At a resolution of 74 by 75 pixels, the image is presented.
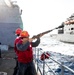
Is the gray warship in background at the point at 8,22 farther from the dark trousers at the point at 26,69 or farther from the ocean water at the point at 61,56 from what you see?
the dark trousers at the point at 26,69

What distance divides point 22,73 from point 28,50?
0.63 metres

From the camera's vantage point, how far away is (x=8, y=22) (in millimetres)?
17984

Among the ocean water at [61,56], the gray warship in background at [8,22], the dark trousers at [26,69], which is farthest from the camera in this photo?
the gray warship in background at [8,22]

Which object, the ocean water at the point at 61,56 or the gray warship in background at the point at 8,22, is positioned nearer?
the ocean water at the point at 61,56

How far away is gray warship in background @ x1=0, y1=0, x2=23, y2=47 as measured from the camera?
17.7 m

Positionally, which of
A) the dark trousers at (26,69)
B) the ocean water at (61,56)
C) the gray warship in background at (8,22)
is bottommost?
the ocean water at (61,56)

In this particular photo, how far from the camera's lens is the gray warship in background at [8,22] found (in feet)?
58.1

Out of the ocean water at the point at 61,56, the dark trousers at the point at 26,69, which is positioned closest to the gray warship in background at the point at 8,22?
the ocean water at the point at 61,56

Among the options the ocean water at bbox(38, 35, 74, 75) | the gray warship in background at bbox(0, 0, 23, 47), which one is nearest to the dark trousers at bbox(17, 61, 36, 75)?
the ocean water at bbox(38, 35, 74, 75)

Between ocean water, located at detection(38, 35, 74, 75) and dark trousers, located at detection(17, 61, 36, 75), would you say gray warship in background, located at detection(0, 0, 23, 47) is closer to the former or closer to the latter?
ocean water, located at detection(38, 35, 74, 75)

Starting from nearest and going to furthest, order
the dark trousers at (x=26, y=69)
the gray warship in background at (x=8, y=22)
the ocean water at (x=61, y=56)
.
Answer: the dark trousers at (x=26, y=69), the ocean water at (x=61, y=56), the gray warship in background at (x=8, y=22)

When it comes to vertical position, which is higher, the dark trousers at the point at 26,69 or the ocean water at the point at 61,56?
the dark trousers at the point at 26,69

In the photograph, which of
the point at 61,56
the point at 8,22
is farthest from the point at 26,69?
the point at 61,56

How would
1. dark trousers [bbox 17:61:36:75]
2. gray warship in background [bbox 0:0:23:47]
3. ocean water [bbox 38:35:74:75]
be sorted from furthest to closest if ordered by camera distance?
1. gray warship in background [bbox 0:0:23:47]
2. ocean water [bbox 38:35:74:75]
3. dark trousers [bbox 17:61:36:75]
